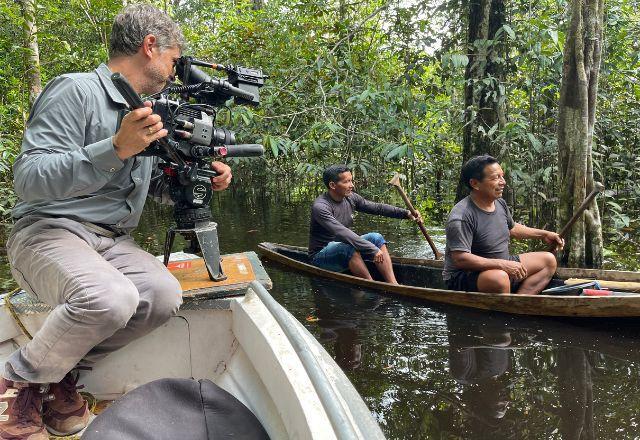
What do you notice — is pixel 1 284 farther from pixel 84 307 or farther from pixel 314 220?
pixel 84 307

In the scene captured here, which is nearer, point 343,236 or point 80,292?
point 80,292

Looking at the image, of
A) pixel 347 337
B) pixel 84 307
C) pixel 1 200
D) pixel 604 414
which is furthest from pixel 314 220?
pixel 1 200

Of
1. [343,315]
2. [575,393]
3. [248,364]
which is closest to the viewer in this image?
[248,364]

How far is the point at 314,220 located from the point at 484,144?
9.71ft

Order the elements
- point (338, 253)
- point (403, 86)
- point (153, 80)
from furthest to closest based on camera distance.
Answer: point (403, 86) → point (338, 253) → point (153, 80)

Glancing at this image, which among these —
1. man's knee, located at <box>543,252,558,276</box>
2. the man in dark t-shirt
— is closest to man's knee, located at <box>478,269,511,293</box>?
the man in dark t-shirt

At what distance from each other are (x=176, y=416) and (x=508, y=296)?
11.0 ft

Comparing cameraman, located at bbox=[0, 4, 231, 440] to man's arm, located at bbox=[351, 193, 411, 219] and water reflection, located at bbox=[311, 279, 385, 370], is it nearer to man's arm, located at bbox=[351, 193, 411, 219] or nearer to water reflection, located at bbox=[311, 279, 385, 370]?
water reflection, located at bbox=[311, 279, 385, 370]

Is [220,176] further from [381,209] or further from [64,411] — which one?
[381,209]

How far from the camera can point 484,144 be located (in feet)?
24.6

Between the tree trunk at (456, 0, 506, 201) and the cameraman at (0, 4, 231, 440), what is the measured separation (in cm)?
512

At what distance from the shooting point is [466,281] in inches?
189

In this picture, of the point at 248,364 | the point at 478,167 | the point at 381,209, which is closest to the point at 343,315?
the point at 381,209

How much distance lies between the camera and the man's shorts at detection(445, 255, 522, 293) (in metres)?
4.72
